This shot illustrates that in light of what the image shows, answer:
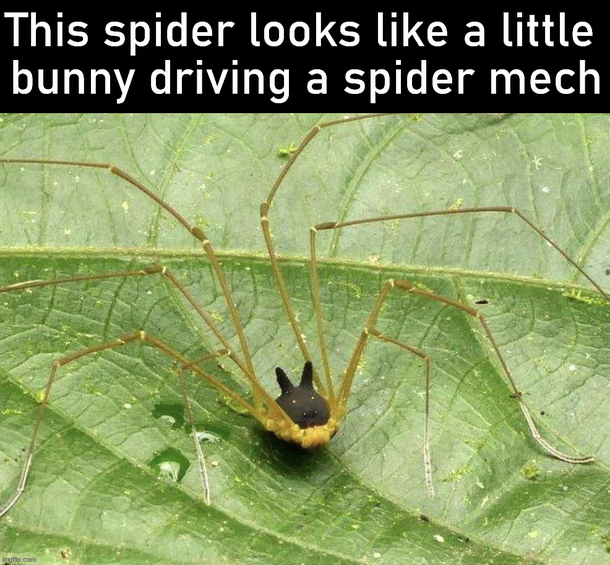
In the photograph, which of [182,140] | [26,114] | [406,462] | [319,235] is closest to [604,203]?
[319,235]

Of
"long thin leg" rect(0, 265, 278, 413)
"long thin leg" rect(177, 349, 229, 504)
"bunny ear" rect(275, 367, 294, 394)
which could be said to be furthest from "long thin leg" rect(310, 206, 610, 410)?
"long thin leg" rect(177, 349, 229, 504)

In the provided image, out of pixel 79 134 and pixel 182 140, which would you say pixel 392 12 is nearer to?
pixel 182 140

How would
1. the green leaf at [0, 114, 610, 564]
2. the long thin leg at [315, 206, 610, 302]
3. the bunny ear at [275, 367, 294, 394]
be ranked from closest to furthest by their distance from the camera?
the green leaf at [0, 114, 610, 564] < the bunny ear at [275, 367, 294, 394] < the long thin leg at [315, 206, 610, 302]

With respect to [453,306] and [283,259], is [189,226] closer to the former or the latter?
[283,259]

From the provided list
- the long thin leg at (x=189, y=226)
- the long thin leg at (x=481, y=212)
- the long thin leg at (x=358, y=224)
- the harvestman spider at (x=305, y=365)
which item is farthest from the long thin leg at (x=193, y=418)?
the long thin leg at (x=481, y=212)

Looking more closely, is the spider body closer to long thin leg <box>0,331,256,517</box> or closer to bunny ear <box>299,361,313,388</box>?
bunny ear <box>299,361,313,388</box>

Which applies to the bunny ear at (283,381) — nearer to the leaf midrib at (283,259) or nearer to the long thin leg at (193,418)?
the long thin leg at (193,418)

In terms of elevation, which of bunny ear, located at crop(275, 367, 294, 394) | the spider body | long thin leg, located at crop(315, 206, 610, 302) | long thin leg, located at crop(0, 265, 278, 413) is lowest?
the spider body
